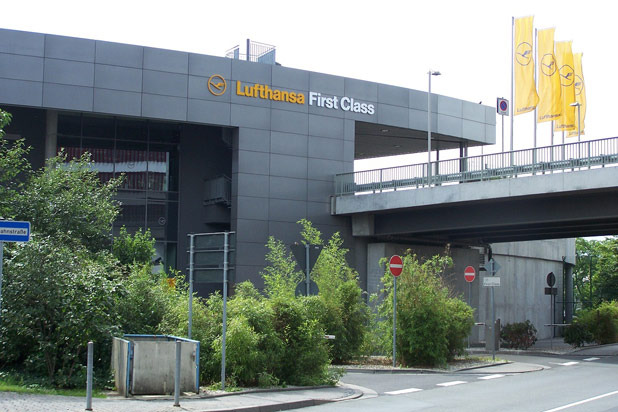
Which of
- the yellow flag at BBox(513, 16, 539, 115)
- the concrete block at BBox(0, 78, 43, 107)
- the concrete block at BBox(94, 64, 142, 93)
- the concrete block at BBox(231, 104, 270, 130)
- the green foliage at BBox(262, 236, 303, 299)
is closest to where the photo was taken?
the green foliage at BBox(262, 236, 303, 299)

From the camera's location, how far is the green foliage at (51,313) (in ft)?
50.0

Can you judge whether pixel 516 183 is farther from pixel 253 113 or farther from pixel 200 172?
pixel 200 172

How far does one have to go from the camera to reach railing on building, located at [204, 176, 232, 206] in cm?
3631

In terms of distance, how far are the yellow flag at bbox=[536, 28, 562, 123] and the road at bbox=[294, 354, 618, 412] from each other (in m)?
19.1

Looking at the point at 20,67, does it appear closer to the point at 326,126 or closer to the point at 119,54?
the point at 119,54

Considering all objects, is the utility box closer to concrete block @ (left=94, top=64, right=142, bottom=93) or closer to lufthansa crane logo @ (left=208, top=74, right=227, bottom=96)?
concrete block @ (left=94, top=64, right=142, bottom=93)

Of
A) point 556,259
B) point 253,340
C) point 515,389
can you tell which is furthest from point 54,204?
point 556,259

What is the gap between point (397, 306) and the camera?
23.2m

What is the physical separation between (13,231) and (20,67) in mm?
20878

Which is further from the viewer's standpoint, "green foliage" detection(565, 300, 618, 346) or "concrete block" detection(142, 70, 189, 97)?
"green foliage" detection(565, 300, 618, 346)

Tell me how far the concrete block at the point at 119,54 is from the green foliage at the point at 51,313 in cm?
1769

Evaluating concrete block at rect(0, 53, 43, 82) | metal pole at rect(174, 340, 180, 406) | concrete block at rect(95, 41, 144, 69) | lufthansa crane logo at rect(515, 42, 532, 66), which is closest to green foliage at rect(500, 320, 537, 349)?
lufthansa crane logo at rect(515, 42, 532, 66)

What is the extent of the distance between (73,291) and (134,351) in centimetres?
251

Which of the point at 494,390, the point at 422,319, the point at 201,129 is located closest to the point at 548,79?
the point at 201,129
